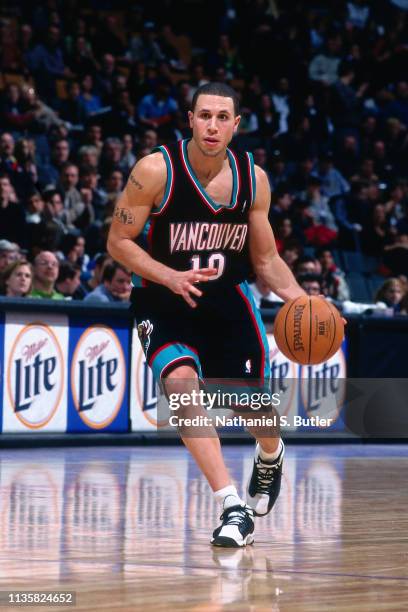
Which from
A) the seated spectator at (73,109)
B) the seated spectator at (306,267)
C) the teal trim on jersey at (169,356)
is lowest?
the teal trim on jersey at (169,356)

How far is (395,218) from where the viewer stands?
70.2 feet

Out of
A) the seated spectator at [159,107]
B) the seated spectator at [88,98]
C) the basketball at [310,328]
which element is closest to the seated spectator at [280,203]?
the seated spectator at [159,107]

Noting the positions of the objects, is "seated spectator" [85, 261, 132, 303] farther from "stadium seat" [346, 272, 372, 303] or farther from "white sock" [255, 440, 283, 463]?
"white sock" [255, 440, 283, 463]

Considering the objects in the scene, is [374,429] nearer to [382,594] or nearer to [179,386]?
[179,386]

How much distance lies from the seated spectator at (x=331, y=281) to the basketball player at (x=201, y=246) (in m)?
9.30

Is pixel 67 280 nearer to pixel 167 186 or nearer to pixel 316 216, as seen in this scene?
pixel 167 186

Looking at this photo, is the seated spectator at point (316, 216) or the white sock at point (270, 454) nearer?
the white sock at point (270, 454)

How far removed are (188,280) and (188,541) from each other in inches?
48.7

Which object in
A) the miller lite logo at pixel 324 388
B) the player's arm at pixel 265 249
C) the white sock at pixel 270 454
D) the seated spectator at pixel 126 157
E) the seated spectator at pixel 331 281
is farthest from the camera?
the seated spectator at pixel 126 157

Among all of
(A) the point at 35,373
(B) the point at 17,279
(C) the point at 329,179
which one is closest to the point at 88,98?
(C) the point at 329,179

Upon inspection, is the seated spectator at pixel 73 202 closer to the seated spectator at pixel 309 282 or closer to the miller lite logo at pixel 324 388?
the seated spectator at pixel 309 282

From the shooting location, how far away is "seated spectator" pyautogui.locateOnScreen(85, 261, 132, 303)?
43.8 feet

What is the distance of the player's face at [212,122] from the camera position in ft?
21.5

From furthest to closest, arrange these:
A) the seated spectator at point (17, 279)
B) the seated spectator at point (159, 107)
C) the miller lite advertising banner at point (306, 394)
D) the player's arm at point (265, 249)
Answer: the seated spectator at point (159, 107) → the miller lite advertising banner at point (306, 394) → the seated spectator at point (17, 279) → the player's arm at point (265, 249)
